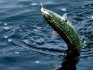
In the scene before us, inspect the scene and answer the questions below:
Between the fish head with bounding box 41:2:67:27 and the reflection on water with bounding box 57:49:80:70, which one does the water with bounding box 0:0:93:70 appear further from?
the fish head with bounding box 41:2:67:27

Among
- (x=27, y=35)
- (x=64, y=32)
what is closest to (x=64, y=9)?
(x=27, y=35)

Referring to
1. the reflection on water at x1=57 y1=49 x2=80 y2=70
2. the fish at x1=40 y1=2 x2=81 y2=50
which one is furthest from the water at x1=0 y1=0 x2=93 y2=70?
the fish at x1=40 y1=2 x2=81 y2=50

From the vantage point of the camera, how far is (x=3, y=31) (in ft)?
36.1

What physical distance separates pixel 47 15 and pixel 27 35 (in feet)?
→ 10.3

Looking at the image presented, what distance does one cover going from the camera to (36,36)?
10477mm

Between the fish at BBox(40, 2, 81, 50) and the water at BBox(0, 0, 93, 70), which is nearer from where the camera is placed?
the fish at BBox(40, 2, 81, 50)

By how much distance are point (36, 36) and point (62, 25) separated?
2.64 m

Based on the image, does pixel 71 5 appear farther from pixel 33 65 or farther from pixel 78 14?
pixel 33 65

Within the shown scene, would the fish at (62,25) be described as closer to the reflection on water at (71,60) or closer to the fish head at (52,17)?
the fish head at (52,17)

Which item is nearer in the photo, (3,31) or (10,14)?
(3,31)

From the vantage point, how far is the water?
30.3 ft

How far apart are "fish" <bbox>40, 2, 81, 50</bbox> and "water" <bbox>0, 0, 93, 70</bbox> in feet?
1.14

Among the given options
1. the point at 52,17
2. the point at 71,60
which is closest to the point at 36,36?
the point at 71,60

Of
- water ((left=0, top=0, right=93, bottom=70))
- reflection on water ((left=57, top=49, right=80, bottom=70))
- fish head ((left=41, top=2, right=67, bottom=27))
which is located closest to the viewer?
fish head ((left=41, top=2, right=67, bottom=27))
